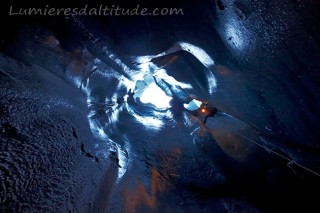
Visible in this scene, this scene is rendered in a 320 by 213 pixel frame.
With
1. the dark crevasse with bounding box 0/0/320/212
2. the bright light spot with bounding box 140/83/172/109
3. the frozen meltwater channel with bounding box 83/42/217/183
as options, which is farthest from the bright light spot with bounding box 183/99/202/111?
the bright light spot with bounding box 140/83/172/109

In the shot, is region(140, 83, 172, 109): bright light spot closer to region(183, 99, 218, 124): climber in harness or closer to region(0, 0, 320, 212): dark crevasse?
region(183, 99, 218, 124): climber in harness

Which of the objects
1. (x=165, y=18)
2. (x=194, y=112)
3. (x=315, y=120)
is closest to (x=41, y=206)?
(x=165, y=18)

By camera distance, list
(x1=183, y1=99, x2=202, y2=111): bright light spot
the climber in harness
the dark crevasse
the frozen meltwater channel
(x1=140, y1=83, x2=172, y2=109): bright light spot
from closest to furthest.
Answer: the dark crevasse
the frozen meltwater channel
the climber in harness
(x1=183, y1=99, x2=202, y2=111): bright light spot
(x1=140, y1=83, x2=172, y2=109): bright light spot

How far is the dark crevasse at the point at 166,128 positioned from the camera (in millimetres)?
1489

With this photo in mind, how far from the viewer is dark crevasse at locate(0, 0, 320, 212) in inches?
58.6

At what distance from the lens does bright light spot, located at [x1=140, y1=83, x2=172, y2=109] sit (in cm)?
360

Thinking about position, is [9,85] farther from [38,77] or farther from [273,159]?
[273,159]

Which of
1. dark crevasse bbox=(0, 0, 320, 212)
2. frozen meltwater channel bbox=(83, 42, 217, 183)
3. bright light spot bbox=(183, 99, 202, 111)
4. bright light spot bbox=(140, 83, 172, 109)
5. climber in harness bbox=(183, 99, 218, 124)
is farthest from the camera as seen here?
bright light spot bbox=(140, 83, 172, 109)

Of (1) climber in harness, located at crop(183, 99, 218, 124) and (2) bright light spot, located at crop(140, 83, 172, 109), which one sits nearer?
(1) climber in harness, located at crop(183, 99, 218, 124)

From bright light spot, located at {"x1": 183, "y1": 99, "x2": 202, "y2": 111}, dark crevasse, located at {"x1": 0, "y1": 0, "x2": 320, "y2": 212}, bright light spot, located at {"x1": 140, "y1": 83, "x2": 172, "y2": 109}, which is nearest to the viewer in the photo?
dark crevasse, located at {"x1": 0, "y1": 0, "x2": 320, "y2": 212}

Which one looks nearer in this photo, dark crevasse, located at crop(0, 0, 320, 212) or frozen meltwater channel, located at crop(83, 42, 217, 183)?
dark crevasse, located at crop(0, 0, 320, 212)

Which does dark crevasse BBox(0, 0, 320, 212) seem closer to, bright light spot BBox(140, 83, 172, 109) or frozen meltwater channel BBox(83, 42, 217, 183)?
frozen meltwater channel BBox(83, 42, 217, 183)

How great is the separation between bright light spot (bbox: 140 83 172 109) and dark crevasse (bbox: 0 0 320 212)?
611 mm

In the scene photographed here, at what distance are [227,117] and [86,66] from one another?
1640 mm
